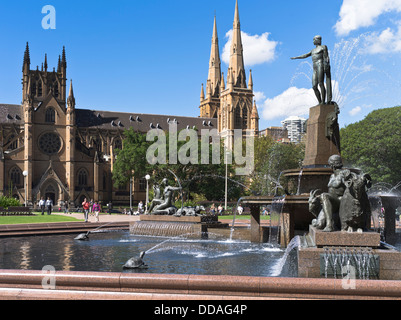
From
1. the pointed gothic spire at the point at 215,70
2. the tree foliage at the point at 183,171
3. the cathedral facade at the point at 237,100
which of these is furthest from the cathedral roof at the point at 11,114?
the pointed gothic spire at the point at 215,70

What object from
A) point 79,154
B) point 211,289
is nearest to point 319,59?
point 211,289

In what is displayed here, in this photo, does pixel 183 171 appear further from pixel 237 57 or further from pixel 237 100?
pixel 237 57

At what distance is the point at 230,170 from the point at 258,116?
4569 centimetres

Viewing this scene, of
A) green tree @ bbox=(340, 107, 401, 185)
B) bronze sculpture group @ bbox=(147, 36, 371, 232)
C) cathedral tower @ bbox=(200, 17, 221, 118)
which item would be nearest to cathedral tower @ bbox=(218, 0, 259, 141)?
cathedral tower @ bbox=(200, 17, 221, 118)

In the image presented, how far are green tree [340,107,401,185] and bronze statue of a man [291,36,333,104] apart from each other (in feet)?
120

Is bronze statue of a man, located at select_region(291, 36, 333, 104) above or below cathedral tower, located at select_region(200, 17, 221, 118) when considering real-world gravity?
below

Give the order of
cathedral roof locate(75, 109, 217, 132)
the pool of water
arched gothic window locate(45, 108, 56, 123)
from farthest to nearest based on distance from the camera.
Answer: cathedral roof locate(75, 109, 217, 132)
arched gothic window locate(45, 108, 56, 123)
the pool of water

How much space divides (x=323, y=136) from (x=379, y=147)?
40.0 meters

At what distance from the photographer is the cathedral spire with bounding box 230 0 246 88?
110m

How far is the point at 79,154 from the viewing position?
8731 cm

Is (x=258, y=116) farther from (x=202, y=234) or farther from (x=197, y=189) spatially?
(x=202, y=234)

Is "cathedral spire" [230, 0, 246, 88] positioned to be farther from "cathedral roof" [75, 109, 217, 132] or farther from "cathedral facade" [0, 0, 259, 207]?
"cathedral roof" [75, 109, 217, 132]

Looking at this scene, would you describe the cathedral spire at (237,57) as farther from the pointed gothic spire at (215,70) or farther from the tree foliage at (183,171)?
the tree foliage at (183,171)

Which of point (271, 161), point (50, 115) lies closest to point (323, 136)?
point (271, 161)
